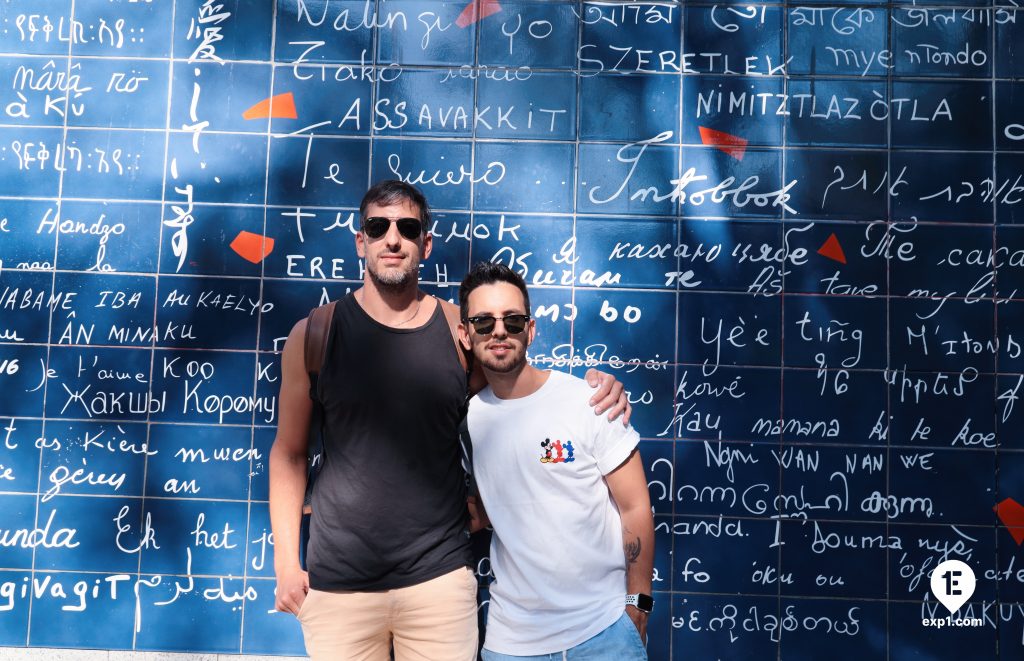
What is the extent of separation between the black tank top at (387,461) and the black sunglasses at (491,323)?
268 mm

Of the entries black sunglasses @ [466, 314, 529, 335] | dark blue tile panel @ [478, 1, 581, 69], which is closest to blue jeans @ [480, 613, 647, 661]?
black sunglasses @ [466, 314, 529, 335]

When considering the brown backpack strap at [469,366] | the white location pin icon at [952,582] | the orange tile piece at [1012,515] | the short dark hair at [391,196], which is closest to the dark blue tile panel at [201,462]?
the brown backpack strap at [469,366]

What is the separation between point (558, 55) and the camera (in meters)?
3.56

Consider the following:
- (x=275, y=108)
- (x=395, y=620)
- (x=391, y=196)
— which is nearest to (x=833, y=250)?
(x=391, y=196)

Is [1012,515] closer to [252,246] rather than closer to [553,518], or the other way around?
[553,518]

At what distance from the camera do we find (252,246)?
354cm

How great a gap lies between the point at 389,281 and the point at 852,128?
2.37 metres

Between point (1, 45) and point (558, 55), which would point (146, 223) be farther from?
point (558, 55)

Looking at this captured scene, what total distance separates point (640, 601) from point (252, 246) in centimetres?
237

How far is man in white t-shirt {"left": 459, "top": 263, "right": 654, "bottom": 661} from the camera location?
247 centimetres

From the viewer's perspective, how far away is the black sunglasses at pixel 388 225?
2.71 metres

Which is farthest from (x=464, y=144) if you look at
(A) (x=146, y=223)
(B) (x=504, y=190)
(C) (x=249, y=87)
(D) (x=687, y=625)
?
(D) (x=687, y=625)

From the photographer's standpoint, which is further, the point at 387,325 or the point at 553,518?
the point at 387,325

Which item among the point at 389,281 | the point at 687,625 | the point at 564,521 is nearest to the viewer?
the point at 564,521
